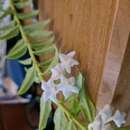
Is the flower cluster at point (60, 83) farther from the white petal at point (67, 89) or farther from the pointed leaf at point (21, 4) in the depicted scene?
the pointed leaf at point (21, 4)

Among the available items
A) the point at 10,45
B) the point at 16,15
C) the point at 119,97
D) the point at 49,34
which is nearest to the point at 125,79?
the point at 119,97

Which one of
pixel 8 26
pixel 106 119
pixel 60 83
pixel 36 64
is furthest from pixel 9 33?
pixel 106 119

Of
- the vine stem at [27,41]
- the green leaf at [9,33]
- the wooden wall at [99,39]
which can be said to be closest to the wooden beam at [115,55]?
the wooden wall at [99,39]

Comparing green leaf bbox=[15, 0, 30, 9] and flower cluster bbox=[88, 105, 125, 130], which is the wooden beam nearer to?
flower cluster bbox=[88, 105, 125, 130]

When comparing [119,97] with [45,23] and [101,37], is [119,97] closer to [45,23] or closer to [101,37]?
[101,37]

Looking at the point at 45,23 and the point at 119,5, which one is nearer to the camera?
the point at 119,5

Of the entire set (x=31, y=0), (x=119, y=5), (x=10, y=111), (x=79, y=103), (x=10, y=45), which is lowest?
(x=10, y=111)
